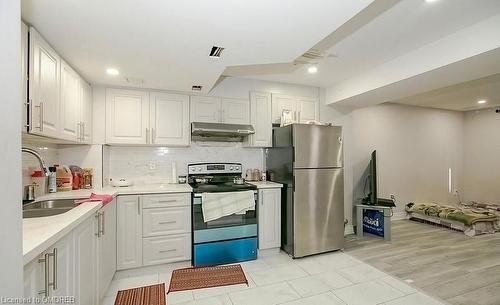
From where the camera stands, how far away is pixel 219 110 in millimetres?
3322

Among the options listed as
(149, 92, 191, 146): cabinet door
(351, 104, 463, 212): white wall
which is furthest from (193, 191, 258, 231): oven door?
(351, 104, 463, 212): white wall

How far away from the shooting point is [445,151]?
18.4ft

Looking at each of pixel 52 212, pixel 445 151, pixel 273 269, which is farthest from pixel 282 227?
pixel 445 151

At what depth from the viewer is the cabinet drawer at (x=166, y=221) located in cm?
264

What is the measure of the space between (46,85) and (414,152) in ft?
20.5

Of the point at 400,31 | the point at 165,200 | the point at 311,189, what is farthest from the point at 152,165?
the point at 400,31

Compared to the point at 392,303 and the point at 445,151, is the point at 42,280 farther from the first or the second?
the point at 445,151

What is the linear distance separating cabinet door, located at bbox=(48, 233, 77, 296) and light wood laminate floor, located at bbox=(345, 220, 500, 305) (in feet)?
9.64

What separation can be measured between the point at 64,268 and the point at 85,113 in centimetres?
193

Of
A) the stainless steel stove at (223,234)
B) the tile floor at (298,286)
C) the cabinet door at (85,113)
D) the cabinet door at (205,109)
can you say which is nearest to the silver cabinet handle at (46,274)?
the tile floor at (298,286)

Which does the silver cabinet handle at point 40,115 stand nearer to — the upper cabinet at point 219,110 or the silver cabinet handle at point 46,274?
the silver cabinet handle at point 46,274

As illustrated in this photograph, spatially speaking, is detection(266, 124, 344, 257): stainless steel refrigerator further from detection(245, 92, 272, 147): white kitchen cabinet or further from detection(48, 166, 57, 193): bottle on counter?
detection(48, 166, 57, 193): bottle on counter

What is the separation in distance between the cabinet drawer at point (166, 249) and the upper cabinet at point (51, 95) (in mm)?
1362

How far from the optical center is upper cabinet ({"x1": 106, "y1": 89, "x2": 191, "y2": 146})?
293cm
